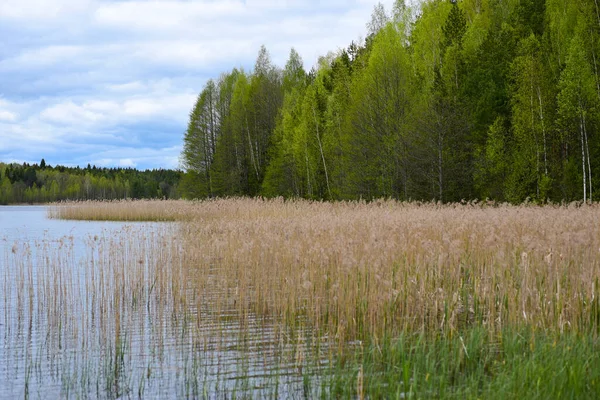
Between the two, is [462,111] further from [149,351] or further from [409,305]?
[149,351]

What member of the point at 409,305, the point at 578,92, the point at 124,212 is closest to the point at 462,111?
the point at 578,92

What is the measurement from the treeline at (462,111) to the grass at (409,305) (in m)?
12.8

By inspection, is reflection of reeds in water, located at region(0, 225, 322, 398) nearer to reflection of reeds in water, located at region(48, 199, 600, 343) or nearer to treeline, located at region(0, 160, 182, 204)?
reflection of reeds in water, located at region(48, 199, 600, 343)

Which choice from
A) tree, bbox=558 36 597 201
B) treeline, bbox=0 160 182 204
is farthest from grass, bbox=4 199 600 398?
treeline, bbox=0 160 182 204

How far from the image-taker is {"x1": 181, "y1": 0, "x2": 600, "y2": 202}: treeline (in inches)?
914

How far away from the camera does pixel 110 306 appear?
8133 mm

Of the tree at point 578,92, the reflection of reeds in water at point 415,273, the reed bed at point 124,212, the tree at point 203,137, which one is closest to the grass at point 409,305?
the reflection of reeds in water at point 415,273

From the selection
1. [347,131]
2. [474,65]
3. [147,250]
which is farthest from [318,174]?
[147,250]

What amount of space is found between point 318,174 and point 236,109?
1279 centimetres

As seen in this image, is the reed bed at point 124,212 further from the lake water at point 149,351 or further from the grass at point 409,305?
the lake water at point 149,351

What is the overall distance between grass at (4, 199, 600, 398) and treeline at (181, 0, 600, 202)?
1281 cm

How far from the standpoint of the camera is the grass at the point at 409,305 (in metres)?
4.68

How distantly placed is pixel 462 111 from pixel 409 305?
800 inches

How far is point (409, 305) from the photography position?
6.69 m
